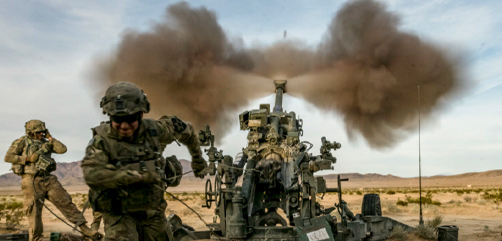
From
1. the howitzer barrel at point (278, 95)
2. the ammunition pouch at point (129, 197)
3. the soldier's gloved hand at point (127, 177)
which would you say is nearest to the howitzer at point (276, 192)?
the howitzer barrel at point (278, 95)

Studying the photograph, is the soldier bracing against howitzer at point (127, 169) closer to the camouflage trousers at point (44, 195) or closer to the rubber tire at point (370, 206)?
the camouflage trousers at point (44, 195)

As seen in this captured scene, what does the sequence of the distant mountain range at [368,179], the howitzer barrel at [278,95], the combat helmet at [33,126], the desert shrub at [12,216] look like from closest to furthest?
the combat helmet at [33,126]
the howitzer barrel at [278,95]
the desert shrub at [12,216]
the distant mountain range at [368,179]

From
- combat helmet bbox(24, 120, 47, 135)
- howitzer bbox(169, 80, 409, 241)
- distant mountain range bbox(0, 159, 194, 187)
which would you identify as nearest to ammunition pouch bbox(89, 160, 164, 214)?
howitzer bbox(169, 80, 409, 241)

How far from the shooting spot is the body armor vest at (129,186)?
440cm

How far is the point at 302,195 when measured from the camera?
8.35 m

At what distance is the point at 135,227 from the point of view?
455 cm

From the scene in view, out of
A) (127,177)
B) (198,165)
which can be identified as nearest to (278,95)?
(198,165)

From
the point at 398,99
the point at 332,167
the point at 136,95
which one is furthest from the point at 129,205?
the point at 398,99

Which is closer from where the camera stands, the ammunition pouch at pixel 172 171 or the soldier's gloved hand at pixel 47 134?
the ammunition pouch at pixel 172 171

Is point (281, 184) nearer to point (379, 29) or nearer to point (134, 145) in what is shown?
point (134, 145)

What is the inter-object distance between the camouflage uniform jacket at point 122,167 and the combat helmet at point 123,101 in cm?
22

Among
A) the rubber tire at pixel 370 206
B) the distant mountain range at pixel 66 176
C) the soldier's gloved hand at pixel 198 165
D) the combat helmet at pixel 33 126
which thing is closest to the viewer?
the soldier's gloved hand at pixel 198 165

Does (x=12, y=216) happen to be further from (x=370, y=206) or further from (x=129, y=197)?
(x=129, y=197)

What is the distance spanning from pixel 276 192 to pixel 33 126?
4.16 metres
